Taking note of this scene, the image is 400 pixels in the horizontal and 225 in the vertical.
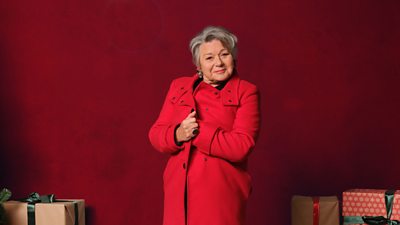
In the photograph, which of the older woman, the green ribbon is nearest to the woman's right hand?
the older woman

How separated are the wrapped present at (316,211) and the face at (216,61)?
114 centimetres

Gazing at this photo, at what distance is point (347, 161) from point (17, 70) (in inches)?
84.3

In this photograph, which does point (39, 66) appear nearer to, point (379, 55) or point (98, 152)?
point (98, 152)

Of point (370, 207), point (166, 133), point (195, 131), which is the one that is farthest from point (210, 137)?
point (370, 207)

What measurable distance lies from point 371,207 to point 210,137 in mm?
1039

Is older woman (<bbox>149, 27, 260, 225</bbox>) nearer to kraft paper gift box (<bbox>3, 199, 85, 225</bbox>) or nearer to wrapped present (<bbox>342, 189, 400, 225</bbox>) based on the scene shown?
wrapped present (<bbox>342, 189, 400, 225</bbox>)

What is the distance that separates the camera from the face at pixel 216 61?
2.40 metres

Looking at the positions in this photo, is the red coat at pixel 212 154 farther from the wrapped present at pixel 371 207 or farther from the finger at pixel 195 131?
the wrapped present at pixel 371 207

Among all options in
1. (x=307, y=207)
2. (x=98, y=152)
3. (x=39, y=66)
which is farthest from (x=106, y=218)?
(x=307, y=207)

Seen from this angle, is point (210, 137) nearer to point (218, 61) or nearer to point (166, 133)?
point (166, 133)

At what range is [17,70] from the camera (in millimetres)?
3764

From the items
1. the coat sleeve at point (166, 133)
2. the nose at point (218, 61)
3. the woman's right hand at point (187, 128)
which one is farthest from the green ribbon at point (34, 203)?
the nose at point (218, 61)

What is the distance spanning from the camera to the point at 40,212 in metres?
3.26

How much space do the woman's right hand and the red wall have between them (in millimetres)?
1420
